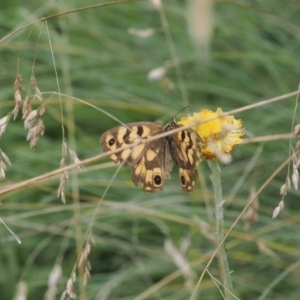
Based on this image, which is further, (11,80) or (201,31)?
(11,80)

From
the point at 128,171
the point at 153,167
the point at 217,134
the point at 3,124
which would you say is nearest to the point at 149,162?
the point at 153,167

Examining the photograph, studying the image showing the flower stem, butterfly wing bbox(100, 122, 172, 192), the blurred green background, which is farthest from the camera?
the blurred green background

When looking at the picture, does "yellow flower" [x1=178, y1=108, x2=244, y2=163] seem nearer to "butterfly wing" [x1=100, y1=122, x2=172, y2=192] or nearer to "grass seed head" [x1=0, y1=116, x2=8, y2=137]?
"butterfly wing" [x1=100, y1=122, x2=172, y2=192]

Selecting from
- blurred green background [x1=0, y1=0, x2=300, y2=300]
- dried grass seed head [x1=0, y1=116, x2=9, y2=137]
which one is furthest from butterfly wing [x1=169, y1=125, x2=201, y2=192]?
blurred green background [x1=0, y1=0, x2=300, y2=300]

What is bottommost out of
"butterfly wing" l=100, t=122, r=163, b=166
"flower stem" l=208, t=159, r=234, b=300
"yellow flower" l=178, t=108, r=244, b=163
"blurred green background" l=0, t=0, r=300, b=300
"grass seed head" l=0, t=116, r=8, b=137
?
"blurred green background" l=0, t=0, r=300, b=300

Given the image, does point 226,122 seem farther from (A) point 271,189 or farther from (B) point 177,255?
(A) point 271,189

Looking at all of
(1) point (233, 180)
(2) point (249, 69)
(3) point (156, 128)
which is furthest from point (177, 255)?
(2) point (249, 69)
